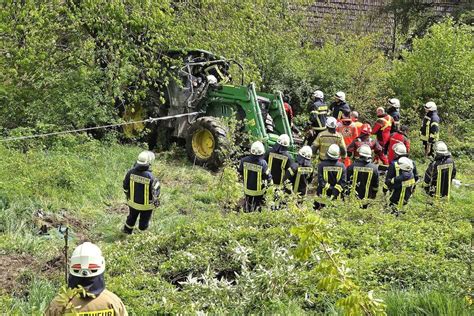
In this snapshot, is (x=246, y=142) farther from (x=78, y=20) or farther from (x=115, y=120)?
(x=78, y=20)

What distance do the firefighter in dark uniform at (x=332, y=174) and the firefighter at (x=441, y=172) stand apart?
4.91 ft

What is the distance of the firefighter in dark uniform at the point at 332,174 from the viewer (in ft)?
34.8

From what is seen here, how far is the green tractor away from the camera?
12492 millimetres

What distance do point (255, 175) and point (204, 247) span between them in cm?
283

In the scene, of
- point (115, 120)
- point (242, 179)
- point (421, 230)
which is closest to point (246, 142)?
point (242, 179)

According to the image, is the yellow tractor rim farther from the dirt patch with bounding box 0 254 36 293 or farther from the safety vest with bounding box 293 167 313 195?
the dirt patch with bounding box 0 254 36 293

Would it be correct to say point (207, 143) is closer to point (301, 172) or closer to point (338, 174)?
point (301, 172)

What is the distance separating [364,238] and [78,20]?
731 cm

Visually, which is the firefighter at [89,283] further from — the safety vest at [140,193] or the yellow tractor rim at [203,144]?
the yellow tractor rim at [203,144]

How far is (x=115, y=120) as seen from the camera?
542 inches

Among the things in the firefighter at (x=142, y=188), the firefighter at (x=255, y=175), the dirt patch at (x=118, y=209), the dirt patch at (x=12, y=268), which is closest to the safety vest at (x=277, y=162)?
the firefighter at (x=255, y=175)

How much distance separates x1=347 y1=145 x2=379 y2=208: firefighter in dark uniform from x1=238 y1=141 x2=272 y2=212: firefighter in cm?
148

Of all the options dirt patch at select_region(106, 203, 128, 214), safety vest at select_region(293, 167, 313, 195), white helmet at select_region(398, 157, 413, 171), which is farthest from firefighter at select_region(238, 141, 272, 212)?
white helmet at select_region(398, 157, 413, 171)

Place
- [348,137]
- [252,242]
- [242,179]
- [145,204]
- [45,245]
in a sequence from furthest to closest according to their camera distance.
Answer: [348,137] → [242,179] → [145,204] → [45,245] → [252,242]
